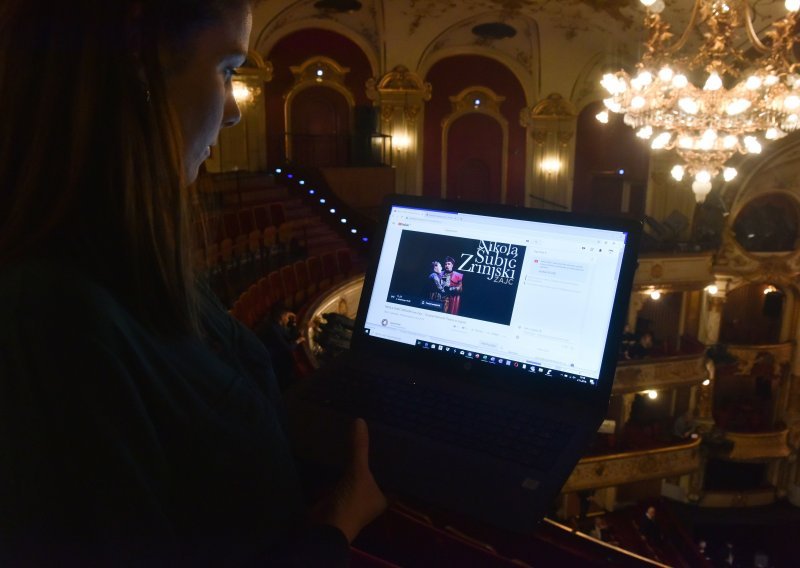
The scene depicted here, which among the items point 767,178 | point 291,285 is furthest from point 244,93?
point 767,178

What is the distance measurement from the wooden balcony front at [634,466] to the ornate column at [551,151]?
4.34m

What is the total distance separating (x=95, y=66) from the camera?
673 millimetres

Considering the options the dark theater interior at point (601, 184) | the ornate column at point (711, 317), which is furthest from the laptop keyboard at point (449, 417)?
the ornate column at point (711, 317)

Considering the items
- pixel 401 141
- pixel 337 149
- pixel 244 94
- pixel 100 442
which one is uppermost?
pixel 244 94

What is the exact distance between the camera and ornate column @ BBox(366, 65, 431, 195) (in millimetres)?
11352

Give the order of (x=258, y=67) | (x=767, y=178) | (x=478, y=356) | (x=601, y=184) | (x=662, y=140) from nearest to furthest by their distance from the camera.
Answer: (x=478, y=356)
(x=662, y=140)
(x=258, y=67)
(x=767, y=178)
(x=601, y=184)

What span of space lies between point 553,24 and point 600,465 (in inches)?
271

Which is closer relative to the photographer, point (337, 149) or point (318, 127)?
point (318, 127)

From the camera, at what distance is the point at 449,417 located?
115 centimetres

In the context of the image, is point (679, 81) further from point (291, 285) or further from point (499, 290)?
point (499, 290)

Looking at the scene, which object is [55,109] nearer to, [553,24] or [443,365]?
[443,365]

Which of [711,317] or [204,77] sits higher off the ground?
[204,77]

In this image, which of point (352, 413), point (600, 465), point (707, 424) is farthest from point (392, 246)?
point (707, 424)

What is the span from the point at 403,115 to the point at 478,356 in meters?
10.7
